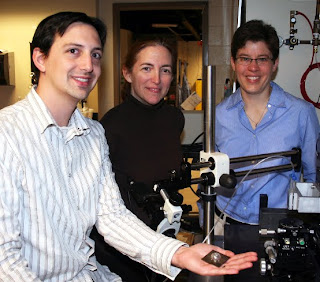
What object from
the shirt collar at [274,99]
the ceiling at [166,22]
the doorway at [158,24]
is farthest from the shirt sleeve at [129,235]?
the ceiling at [166,22]

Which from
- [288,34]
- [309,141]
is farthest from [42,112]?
[288,34]

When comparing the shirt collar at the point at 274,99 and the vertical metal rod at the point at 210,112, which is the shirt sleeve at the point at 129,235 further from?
the shirt collar at the point at 274,99

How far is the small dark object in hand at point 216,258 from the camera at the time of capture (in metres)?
0.86

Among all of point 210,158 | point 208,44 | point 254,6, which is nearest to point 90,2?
point 208,44

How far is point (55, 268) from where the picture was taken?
37.2 inches

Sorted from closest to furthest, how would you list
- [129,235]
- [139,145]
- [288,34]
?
[129,235] → [139,145] → [288,34]

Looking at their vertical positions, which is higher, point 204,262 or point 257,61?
point 257,61

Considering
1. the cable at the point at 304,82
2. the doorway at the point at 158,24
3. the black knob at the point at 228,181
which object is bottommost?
the black knob at the point at 228,181

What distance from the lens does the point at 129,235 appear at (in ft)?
3.58

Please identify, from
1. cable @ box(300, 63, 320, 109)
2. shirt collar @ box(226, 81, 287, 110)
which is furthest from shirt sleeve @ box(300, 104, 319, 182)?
cable @ box(300, 63, 320, 109)

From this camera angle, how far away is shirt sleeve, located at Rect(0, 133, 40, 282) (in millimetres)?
837

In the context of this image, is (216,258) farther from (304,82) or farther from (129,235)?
(304,82)

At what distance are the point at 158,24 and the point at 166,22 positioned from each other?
141mm

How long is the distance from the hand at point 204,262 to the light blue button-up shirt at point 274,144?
0.51 metres
